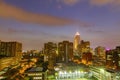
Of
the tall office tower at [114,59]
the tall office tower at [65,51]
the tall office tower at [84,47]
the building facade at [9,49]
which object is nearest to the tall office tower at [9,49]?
the building facade at [9,49]

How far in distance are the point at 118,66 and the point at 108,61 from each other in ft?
24.0

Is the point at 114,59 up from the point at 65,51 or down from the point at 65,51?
down

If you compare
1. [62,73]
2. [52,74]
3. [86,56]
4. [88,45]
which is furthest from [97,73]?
[88,45]

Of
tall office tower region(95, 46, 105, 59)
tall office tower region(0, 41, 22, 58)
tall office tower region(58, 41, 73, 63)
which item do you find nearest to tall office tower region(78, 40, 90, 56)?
tall office tower region(95, 46, 105, 59)

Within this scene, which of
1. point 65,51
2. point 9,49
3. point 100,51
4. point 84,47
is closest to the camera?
point 9,49

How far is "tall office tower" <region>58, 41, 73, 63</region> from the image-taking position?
9271 cm

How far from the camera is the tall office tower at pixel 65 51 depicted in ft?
304

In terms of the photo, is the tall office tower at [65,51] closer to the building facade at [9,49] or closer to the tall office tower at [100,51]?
the building facade at [9,49]

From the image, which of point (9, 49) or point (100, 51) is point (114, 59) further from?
point (100, 51)

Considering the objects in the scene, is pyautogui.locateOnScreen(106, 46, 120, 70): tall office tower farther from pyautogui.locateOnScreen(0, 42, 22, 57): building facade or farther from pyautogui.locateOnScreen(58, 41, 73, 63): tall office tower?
pyautogui.locateOnScreen(0, 42, 22, 57): building facade

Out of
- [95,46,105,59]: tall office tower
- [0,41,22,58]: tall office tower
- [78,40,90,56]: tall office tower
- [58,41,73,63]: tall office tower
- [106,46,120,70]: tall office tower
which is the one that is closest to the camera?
[106,46,120,70]: tall office tower

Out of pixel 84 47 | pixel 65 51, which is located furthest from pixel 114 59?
pixel 84 47

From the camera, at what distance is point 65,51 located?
96375mm

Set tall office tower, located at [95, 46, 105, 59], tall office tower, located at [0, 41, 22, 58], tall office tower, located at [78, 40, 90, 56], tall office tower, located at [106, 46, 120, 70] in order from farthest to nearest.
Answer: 1. tall office tower, located at [78, 40, 90, 56]
2. tall office tower, located at [95, 46, 105, 59]
3. tall office tower, located at [0, 41, 22, 58]
4. tall office tower, located at [106, 46, 120, 70]
